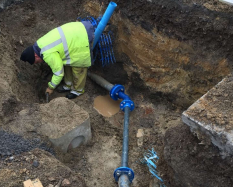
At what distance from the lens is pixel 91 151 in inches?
150

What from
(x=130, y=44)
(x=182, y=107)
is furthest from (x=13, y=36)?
(x=182, y=107)

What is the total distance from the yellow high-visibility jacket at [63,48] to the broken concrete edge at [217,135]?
239 cm

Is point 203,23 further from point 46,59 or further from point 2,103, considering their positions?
point 2,103

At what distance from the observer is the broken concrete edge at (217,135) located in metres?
2.24

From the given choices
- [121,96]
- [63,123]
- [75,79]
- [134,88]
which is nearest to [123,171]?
[63,123]

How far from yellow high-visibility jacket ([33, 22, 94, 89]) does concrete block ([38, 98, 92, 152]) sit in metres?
0.77

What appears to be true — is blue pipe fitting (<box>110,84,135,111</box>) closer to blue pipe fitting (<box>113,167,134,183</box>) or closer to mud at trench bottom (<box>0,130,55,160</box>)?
blue pipe fitting (<box>113,167,134,183</box>)

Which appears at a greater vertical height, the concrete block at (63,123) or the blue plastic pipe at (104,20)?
the blue plastic pipe at (104,20)

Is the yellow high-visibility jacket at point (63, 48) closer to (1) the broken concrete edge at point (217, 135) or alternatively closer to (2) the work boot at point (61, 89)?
(2) the work boot at point (61, 89)

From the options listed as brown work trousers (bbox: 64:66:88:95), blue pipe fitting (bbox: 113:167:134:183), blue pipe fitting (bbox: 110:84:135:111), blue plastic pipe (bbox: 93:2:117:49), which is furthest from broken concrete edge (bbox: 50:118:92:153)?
blue plastic pipe (bbox: 93:2:117:49)

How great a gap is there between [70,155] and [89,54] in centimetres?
171

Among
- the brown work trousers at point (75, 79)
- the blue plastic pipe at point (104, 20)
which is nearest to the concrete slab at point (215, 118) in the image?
the blue plastic pipe at point (104, 20)

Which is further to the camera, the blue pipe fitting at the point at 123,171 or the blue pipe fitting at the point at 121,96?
the blue pipe fitting at the point at 121,96

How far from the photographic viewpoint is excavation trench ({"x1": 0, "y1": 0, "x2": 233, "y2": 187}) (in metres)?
2.76
